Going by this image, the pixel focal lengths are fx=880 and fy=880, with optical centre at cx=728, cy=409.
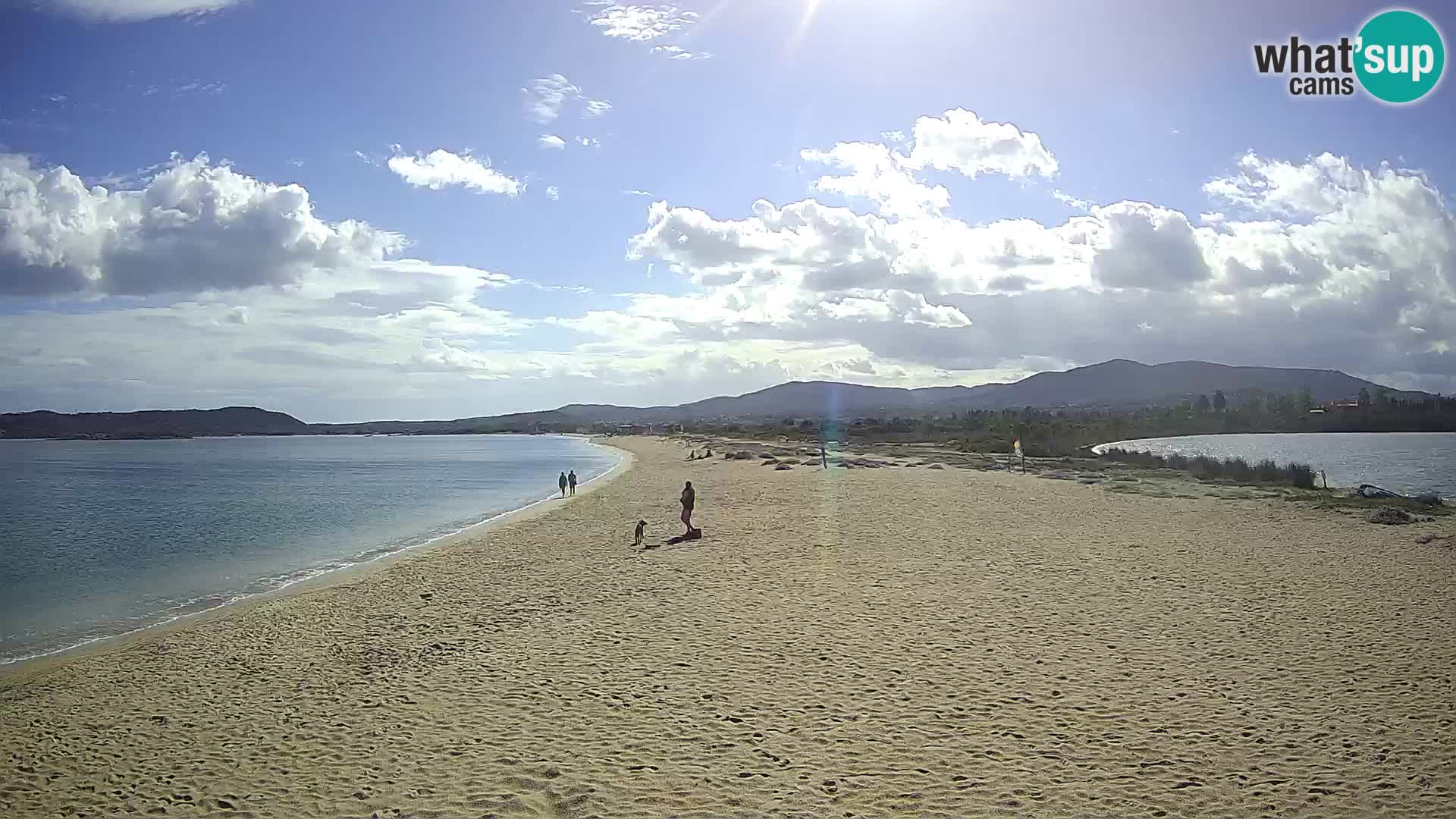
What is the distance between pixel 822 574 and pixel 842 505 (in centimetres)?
1156

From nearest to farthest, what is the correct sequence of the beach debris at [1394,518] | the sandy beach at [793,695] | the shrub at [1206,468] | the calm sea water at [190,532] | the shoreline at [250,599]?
the sandy beach at [793,695] < the shoreline at [250,599] < the calm sea water at [190,532] < the beach debris at [1394,518] < the shrub at [1206,468]

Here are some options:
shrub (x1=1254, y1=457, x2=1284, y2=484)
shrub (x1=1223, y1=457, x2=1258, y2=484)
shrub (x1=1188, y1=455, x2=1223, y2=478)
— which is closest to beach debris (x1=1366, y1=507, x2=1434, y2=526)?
shrub (x1=1254, y1=457, x2=1284, y2=484)

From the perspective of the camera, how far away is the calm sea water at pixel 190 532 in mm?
15852

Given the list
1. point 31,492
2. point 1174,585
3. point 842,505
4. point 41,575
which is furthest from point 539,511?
point 31,492

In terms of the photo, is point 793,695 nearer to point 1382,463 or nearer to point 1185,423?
point 1382,463

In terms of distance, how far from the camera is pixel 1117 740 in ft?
21.7

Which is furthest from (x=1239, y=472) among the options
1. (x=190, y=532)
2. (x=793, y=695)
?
(x=190, y=532)

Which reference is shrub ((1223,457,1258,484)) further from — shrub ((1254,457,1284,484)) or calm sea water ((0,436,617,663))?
calm sea water ((0,436,617,663))

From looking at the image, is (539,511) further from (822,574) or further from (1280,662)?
(1280,662)

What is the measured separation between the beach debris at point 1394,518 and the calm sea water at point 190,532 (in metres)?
23.4

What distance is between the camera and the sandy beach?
236 inches

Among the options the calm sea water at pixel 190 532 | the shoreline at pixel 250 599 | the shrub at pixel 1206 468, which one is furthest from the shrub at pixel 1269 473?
the calm sea water at pixel 190 532

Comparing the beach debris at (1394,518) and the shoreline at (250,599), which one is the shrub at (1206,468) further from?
the shoreline at (250,599)

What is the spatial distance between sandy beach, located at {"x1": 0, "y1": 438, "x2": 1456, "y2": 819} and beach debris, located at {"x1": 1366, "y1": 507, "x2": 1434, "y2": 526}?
4867 mm
